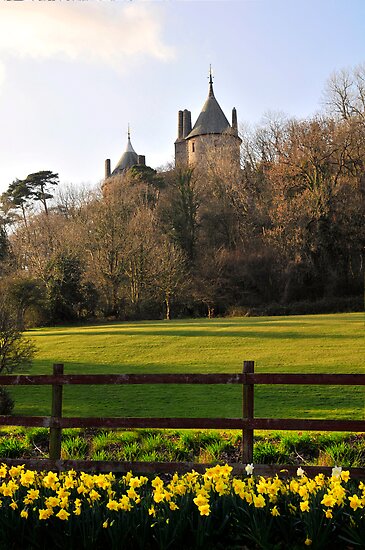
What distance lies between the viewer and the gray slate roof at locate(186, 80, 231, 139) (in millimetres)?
76125

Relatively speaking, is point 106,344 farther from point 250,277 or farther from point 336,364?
point 250,277

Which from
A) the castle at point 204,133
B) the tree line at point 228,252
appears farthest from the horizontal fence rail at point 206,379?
the castle at point 204,133

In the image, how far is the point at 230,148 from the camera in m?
58.2

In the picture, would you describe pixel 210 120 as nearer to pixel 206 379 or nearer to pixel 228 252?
pixel 228 252

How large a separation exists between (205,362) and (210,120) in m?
64.0

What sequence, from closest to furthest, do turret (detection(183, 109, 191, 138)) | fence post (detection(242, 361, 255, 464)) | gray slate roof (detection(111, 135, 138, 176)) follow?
fence post (detection(242, 361, 255, 464)) → turret (detection(183, 109, 191, 138)) → gray slate roof (detection(111, 135, 138, 176))

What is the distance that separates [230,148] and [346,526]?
56372mm

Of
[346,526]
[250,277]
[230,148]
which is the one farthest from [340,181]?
[346,526]

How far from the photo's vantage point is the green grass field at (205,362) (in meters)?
11.4

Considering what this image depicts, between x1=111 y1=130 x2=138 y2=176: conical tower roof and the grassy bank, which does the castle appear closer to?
x1=111 y1=130 x2=138 y2=176: conical tower roof

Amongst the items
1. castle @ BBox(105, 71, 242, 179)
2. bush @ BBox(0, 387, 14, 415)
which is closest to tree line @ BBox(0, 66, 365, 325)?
castle @ BBox(105, 71, 242, 179)

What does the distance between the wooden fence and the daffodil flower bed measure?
1.33 m

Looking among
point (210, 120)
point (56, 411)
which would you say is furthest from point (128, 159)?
point (56, 411)

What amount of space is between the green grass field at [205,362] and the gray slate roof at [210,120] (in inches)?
2089
